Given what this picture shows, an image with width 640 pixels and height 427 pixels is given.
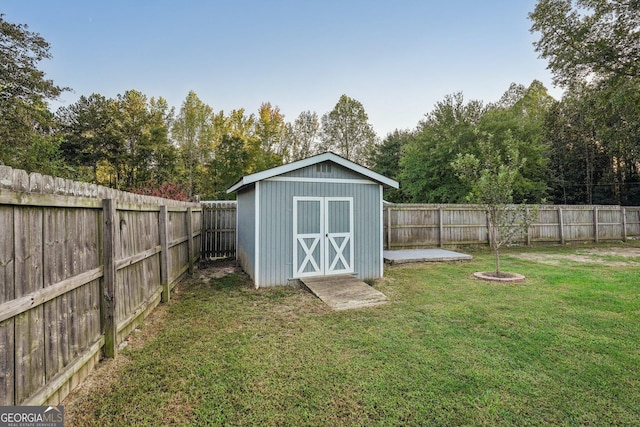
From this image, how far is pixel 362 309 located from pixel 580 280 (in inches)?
211

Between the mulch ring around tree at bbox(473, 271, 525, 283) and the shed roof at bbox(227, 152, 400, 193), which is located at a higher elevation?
the shed roof at bbox(227, 152, 400, 193)

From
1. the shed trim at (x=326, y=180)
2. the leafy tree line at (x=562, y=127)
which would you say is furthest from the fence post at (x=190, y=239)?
the leafy tree line at (x=562, y=127)

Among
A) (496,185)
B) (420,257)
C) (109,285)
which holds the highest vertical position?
(496,185)

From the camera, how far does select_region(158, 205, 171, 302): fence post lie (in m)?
4.97

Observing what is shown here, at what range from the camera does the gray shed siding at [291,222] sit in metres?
6.05

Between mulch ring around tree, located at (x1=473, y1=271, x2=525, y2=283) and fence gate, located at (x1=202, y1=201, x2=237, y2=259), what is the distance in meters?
7.65

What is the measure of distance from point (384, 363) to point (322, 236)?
3.55 metres

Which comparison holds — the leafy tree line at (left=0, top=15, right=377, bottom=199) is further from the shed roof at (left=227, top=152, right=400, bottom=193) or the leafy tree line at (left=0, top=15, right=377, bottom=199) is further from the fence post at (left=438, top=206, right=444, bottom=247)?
the fence post at (left=438, top=206, right=444, bottom=247)

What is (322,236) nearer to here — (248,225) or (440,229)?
(248,225)

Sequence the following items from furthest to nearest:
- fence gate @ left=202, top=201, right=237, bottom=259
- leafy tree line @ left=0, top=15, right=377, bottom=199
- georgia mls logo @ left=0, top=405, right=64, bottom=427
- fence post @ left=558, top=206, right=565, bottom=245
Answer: leafy tree line @ left=0, top=15, right=377, bottom=199 < fence post @ left=558, top=206, right=565, bottom=245 < fence gate @ left=202, top=201, right=237, bottom=259 < georgia mls logo @ left=0, top=405, right=64, bottom=427

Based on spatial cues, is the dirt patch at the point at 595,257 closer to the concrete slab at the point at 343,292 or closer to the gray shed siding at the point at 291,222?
the gray shed siding at the point at 291,222

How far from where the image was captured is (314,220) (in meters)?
6.36

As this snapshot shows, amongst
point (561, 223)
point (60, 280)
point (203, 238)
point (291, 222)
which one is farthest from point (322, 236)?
point (561, 223)

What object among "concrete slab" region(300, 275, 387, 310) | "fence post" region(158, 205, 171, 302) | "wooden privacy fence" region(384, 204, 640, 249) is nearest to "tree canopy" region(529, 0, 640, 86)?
"wooden privacy fence" region(384, 204, 640, 249)
